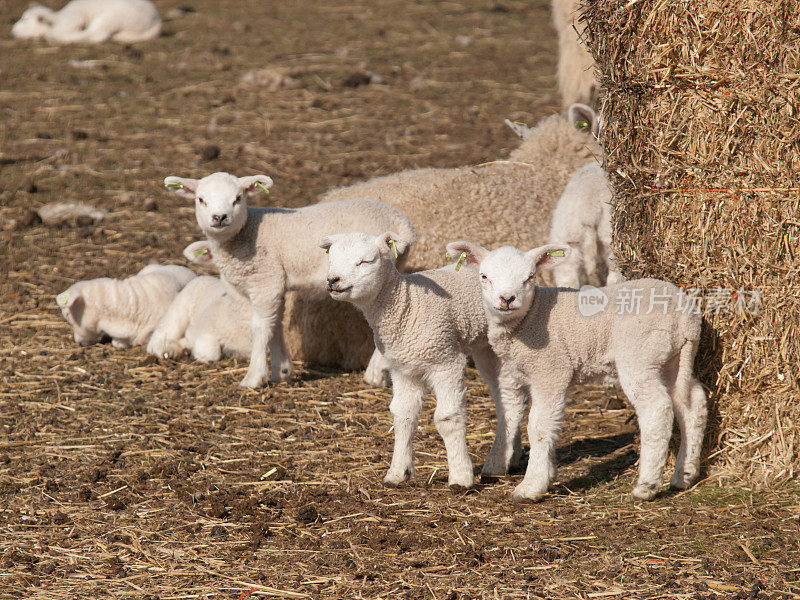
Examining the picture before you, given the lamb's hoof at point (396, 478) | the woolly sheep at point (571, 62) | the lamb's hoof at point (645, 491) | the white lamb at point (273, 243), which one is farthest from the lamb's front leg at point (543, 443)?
the woolly sheep at point (571, 62)

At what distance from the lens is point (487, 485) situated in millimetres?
5598

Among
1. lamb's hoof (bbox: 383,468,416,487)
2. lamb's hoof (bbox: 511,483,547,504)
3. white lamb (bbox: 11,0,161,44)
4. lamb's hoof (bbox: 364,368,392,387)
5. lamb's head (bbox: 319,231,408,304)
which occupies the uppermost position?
white lamb (bbox: 11,0,161,44)

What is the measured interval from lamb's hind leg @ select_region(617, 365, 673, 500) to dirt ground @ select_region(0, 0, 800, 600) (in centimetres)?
14

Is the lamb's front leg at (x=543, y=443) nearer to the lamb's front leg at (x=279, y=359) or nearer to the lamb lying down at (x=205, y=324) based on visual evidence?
the lamb's front leg at (x=279, y=359)

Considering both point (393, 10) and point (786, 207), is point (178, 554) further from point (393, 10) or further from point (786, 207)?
point (393, 10)

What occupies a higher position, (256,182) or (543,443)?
(256,182)

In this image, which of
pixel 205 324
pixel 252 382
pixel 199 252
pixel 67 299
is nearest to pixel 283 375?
pixel 252 382

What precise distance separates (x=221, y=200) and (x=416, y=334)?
2296mm

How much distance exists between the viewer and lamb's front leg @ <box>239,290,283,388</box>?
7434 millimetres

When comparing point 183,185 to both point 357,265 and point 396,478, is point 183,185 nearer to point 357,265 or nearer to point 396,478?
point 357,265

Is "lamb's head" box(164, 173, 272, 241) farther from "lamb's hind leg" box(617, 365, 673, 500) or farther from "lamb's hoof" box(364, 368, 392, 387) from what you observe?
"lamb's hind leg" box(617, 365, 673, 500)

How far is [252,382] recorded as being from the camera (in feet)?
24.8

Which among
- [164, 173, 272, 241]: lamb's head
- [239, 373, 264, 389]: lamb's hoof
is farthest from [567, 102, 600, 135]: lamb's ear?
[239, 373, 264, 389]: lamb's hoof

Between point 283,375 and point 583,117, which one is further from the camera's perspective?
point 583,117
